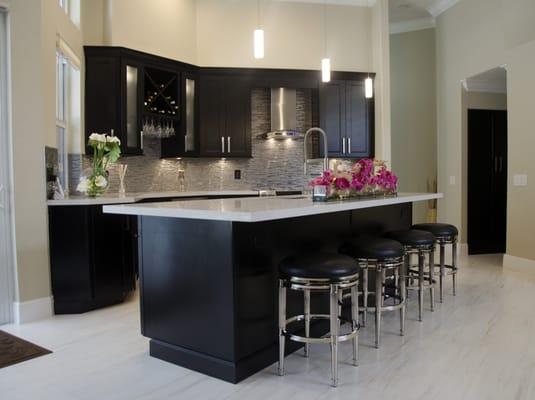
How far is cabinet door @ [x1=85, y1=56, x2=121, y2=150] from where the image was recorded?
5.00 m

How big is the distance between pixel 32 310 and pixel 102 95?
2.56 meters

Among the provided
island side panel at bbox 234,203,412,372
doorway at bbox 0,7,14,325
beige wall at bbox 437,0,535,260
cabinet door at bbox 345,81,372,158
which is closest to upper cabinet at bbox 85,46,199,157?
doorway at bbox 0,7,14,325

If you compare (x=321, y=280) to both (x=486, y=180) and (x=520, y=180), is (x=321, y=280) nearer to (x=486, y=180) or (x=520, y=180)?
(x=520, y=180)

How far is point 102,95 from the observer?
5.03 m

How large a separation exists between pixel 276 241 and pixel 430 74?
6296mm

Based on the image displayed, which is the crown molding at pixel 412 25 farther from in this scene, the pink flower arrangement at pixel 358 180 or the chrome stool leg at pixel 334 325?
the chrome stool leg at pixel 334 325

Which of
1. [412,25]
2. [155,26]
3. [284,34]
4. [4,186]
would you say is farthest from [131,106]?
[412,25]

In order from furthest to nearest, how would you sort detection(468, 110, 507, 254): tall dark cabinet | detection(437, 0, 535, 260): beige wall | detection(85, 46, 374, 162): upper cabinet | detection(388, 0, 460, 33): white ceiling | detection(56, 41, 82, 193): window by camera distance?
detection(388, 0, 460, 33): white ceiling
detection(468, 110, 507, 254): tall dark cabinet
detection(437, 0, 535, 260): beige wall
detection(85, 46, 374, 162): upper cabinet
detection(56, 41, 82, 193): window

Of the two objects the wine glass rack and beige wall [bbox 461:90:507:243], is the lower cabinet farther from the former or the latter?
beige wall [bbox 461:90:507:243]

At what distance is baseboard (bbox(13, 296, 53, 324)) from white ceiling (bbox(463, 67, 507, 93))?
6.09 meters

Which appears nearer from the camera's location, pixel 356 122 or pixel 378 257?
pixel 378 257

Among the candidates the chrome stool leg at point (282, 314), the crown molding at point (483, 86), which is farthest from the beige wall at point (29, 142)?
the crown molding at point (483, 86)

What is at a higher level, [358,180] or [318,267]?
[358,180]

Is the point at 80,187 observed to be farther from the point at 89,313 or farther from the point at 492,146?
the point at 492,146
